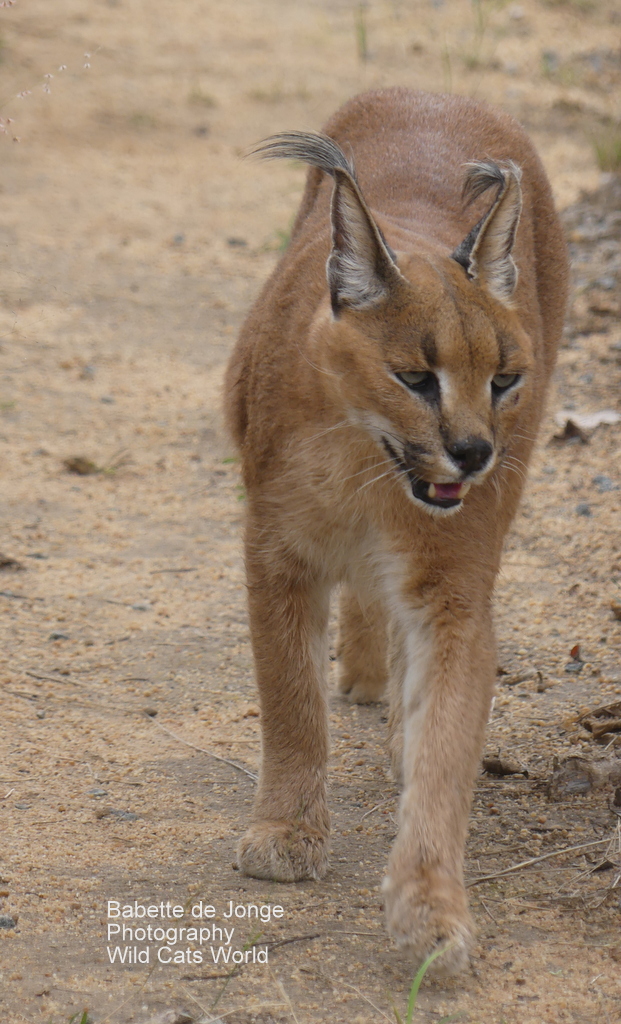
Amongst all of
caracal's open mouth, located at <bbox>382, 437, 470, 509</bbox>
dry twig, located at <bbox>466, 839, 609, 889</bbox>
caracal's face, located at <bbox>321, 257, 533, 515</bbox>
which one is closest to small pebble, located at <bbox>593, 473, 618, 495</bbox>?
dry twig, located at <bbox>466, 839, 609, 889</bbox>

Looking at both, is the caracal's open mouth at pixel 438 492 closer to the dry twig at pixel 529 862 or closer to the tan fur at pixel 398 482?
the tan fur at pixel 398 482

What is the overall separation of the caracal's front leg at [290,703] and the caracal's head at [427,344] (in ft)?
2.17

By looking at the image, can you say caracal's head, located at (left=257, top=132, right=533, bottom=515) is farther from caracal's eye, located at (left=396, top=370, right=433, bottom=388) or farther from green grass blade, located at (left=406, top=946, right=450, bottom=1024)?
green grass blade, located at (left=406, top=946, right=450, bottom=1024)

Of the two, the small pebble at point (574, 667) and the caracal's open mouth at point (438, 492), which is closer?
the caracal's open mouth at point (438, 492)

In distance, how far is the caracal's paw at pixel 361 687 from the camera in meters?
4.96

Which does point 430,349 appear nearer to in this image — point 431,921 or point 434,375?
point 434,375

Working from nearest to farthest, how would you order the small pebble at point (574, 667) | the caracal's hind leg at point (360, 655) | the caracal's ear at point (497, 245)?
the caracal's ear at point (497, 245) → the small pebble at point (574, 667) → the caracal's hind leg at point (360, 655)

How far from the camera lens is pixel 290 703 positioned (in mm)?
3826

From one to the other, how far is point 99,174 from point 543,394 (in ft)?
24.3

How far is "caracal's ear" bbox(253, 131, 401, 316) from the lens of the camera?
3.20 meters

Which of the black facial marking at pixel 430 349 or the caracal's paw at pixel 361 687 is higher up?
the black facial marking at pixel 430 349

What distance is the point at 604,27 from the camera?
14.7 metres

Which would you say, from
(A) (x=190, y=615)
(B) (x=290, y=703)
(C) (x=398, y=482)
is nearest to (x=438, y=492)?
(C) (x=398, y=482)

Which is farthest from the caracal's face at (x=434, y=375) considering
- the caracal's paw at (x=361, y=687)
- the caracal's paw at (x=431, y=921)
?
the caracal's paw at (x=361, y=687)
